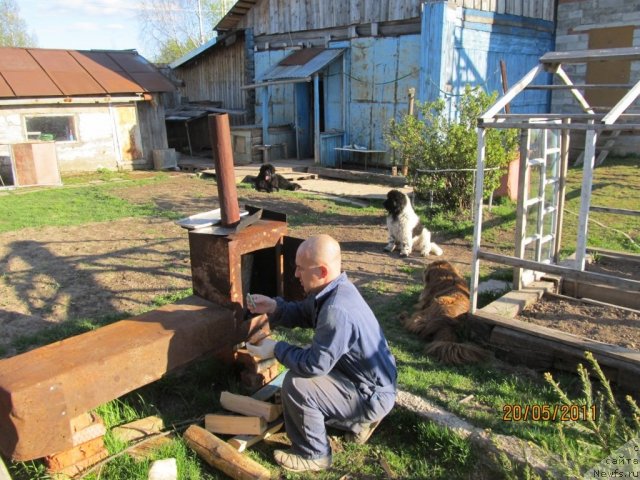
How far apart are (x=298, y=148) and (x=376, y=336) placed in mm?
15204

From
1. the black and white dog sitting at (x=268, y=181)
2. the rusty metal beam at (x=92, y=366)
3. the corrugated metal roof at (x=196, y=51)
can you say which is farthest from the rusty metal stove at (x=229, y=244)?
the corrugated metal roof at (x=196, y=51)

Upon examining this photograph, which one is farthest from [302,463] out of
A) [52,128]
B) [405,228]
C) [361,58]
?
[52,128]

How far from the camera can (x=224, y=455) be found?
3.22 metres

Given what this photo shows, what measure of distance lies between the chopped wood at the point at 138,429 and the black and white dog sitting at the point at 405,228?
498cm

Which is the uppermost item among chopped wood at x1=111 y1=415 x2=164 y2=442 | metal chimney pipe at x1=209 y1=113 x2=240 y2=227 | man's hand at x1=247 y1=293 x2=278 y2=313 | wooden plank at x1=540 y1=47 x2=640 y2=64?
wooden plank at x1=540 y1=47 x2=640 y2=64

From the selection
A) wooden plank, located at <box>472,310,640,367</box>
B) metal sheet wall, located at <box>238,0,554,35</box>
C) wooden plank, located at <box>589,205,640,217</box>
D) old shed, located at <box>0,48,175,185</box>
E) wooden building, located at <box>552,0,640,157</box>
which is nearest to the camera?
wooden plank, located at <box>472,310,640,367</box>

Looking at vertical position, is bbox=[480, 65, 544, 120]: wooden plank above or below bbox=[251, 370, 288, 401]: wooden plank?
above

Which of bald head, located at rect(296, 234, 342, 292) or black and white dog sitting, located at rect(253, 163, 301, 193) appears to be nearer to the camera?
bald head, located at rect(296, 234, 342, 292)

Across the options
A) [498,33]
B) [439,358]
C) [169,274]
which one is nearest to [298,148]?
[498,33]

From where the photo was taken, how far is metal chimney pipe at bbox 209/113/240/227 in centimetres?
373

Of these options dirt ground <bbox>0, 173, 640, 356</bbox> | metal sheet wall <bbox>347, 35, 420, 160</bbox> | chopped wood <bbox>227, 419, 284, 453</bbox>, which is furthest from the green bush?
chopped wood <bbox>227, 419, 284, 453</bbox>
